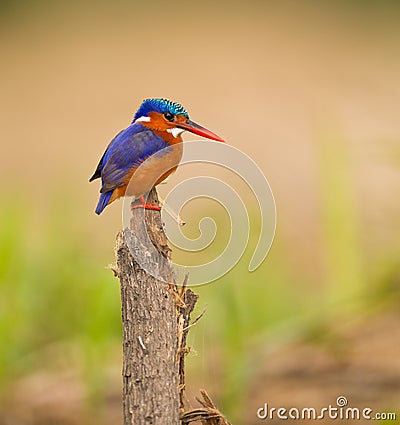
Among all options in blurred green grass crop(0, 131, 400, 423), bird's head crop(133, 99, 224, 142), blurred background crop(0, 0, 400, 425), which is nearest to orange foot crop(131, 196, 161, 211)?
bird's head crop(133, 99, 224, 142)

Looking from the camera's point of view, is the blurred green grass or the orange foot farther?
the blurred green grass

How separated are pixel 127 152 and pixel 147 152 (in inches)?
1.5

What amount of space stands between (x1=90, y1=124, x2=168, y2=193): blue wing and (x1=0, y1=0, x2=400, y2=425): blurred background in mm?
300

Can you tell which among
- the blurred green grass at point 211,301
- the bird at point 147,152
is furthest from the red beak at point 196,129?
the blurred green grass at point 211,301

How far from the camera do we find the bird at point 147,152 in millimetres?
1828

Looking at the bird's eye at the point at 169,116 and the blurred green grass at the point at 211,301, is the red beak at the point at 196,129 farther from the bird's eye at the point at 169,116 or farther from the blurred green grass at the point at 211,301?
the blurred green grass at the point at 211,301

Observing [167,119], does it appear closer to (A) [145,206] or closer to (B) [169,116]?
(B) [169,116]

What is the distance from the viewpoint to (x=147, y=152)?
6.12 ft

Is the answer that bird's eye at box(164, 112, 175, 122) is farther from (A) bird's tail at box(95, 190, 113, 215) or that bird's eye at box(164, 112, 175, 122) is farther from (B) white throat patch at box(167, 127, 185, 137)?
(A) bird's tail at box(95, 190, 113, 215)

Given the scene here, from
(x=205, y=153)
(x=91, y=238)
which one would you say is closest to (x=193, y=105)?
(x=91, y=238)

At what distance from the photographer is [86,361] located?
299 cm

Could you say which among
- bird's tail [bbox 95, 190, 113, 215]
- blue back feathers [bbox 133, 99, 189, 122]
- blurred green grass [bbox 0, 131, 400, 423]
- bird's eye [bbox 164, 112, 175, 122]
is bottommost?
bird's tail [bbox 95, 190, 113, 215]

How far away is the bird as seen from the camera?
1828mm

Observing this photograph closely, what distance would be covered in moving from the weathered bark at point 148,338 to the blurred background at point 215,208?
36 cm
